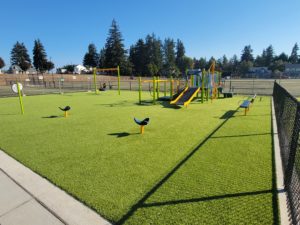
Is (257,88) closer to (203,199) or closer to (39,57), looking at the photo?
(203,199)

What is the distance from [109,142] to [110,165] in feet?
5.01

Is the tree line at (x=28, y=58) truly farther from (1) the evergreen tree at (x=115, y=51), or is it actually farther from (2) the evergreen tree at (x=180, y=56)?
(2) the evergreen tree at (x=180, y=56)

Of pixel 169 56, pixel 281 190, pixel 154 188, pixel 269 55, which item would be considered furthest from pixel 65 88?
pixel 269 55

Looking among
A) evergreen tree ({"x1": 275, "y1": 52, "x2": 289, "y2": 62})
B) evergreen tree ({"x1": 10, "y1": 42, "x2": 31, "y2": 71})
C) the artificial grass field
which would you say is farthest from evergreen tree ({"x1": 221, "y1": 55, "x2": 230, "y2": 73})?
the artificial grass field

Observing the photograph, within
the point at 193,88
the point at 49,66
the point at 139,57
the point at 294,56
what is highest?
the point at 294,56

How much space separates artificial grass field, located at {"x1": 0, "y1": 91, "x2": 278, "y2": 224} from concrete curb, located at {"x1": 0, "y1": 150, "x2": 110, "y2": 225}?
12 cm

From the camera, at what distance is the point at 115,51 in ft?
239

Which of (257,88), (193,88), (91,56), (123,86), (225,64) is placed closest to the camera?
(193,88)

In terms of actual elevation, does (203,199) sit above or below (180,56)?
below

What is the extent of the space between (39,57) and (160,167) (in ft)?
250

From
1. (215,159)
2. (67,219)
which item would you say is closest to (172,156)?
(215,159)

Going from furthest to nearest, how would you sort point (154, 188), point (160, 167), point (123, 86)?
1. point (123, 86)
2. point (160, 167)
3. point (154, 188)

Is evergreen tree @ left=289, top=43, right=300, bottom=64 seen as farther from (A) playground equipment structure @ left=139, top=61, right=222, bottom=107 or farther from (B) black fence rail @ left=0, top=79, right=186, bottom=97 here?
(A) playground equipment structure @ left=139, top=61, right=222, bottom=107

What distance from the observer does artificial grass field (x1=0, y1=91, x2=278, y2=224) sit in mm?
2740
